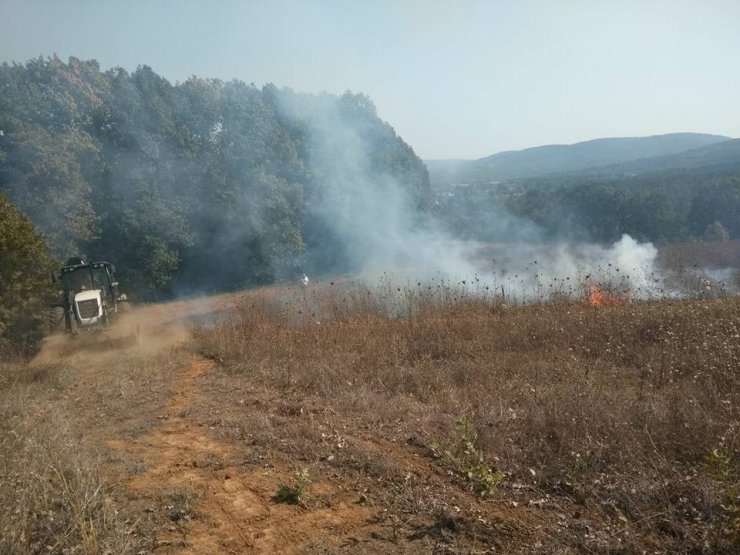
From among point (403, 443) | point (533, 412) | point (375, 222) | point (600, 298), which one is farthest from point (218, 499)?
point (375, 222)

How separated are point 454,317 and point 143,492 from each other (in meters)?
6.38

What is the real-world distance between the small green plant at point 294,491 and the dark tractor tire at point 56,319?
808 cm

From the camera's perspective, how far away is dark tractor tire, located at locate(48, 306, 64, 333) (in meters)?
9.88

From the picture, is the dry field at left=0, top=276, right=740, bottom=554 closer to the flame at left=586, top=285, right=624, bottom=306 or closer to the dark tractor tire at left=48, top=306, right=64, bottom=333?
the flame at left=586, top=285, right=624, bottom=306

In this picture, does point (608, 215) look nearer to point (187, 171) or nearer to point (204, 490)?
point (187, 171)

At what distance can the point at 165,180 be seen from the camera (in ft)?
56.4

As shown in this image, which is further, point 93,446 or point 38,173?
point 38,173

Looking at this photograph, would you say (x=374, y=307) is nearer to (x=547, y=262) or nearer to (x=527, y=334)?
(x=527, y=334)

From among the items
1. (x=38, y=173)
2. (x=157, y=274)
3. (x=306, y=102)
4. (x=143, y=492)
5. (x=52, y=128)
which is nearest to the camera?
(x=143, y=492)

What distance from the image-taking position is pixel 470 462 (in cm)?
406

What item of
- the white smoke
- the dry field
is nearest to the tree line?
the white smoke

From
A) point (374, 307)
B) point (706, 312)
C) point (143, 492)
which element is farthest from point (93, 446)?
point (706, 312)

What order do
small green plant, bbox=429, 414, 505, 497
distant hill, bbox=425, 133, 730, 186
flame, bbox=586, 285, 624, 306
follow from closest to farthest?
small green plant, bbox=429, 414, 505, 497, flame, bbox=586, 285, 624, 306, distant hill, bbox=425, 133, 730, 186

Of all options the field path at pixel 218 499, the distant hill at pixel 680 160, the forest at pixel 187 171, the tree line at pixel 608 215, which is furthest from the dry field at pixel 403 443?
the distant hill at pixel 680 160
